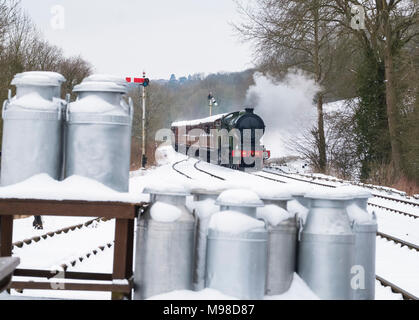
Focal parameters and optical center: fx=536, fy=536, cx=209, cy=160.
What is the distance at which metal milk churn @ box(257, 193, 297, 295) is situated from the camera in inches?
135

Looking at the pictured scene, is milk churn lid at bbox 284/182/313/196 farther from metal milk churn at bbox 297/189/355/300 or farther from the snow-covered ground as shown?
metal milk churn at bbox 297/189/355/300

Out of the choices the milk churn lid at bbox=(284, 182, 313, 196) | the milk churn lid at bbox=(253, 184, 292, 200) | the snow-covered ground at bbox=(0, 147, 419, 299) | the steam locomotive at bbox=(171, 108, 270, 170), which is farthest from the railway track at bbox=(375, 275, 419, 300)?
the steam locomotive at bbox=(171, 108, 270, 170)

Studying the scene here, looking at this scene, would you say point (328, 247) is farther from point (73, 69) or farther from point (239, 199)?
point (73, 69)

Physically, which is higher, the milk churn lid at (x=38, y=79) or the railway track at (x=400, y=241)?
the milk churn lid at (x=38, y=79)

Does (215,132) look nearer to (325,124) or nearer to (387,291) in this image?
(325,124)

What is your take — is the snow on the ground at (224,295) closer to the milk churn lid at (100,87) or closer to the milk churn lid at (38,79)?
the milk churn lid at (100,87)

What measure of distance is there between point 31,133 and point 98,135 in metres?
0.44

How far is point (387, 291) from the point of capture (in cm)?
599

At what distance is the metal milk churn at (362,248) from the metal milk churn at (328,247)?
113 mm

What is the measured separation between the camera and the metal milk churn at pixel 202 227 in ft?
11.2

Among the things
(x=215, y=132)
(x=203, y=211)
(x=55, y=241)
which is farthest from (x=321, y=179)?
(x=203, y=211)

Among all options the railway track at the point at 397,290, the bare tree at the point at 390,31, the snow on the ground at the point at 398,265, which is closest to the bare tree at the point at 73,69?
the bare tree at the point at 390,31

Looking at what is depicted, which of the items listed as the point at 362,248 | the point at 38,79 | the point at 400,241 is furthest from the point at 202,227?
the point at 400,241
